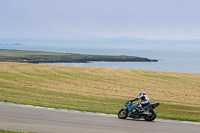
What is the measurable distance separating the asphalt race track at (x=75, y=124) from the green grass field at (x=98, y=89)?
247 centimetres

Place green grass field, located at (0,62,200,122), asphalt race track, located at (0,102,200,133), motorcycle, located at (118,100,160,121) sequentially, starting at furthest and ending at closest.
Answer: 1. green grass field, located at (0,62,200,122)
2. motorcycle, located at (118,100,160,121)
3. asphalt race track, located at (0,102,200,133)

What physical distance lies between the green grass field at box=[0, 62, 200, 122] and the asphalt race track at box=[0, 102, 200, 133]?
2467 mm

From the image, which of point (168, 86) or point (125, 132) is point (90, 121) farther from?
point (168, 86)

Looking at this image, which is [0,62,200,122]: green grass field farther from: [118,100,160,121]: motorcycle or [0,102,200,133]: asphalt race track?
[0,102,200,133]: asphalt race track

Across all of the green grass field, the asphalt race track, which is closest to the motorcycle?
the asphalt race track

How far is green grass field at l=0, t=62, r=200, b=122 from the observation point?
24.1m

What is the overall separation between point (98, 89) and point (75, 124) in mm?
19147

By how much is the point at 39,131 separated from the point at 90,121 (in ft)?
12.4

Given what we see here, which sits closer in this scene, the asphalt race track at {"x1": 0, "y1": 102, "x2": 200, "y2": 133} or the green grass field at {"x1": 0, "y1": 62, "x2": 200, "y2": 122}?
the asphalt race track at {"x1": 0, "y1": 102, "x2": 200, "y2": 133}

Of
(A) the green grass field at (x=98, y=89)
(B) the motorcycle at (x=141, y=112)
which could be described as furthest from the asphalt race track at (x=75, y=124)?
(A) the green grass field at (x=98, y=89)

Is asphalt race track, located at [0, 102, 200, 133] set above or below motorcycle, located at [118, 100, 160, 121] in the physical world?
below

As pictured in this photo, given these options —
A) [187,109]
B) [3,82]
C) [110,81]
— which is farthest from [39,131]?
[110,81]

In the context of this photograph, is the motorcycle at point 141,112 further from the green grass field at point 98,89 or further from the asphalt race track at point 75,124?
the green grass field at point 98,89

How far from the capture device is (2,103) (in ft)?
71.7
